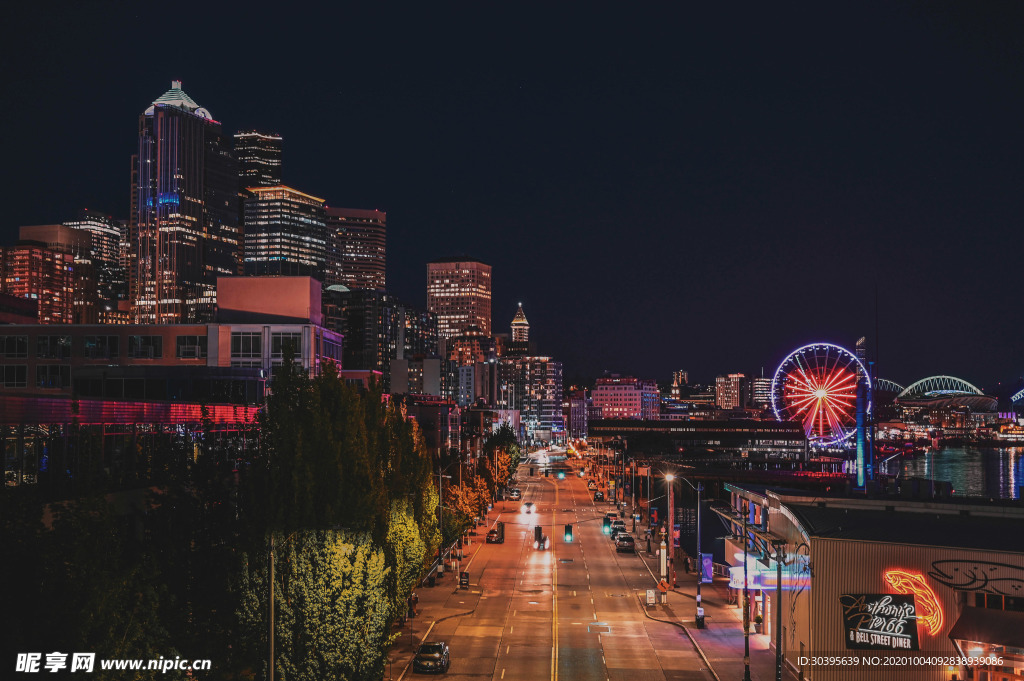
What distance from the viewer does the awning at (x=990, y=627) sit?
32.2 meters

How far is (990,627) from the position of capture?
108ft

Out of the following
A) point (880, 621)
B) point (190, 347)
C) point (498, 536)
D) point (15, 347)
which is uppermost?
point (190, 347)

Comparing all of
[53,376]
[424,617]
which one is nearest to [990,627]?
[424,617]

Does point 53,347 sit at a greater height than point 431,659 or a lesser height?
greater

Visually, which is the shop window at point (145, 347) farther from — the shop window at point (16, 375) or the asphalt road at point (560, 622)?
the asphalt road at point (560, 622)

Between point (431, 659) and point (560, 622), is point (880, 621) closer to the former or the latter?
point (431, 659)

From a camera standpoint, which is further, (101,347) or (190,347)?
(190,347)

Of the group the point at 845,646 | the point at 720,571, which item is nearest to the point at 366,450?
the point at 845,646

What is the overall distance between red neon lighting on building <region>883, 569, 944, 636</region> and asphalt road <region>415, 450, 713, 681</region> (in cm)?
887

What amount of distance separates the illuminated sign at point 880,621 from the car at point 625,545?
142ft

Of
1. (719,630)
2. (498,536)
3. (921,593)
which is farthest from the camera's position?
(498,536)

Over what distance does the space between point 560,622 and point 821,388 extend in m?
104

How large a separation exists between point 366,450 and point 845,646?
20136 millimetres

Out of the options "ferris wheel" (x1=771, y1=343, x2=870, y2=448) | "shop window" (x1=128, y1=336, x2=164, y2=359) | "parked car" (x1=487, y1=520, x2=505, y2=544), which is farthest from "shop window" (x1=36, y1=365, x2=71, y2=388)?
"ferris wheel" (x1=771, y1=343, x2=870, y2=448)
